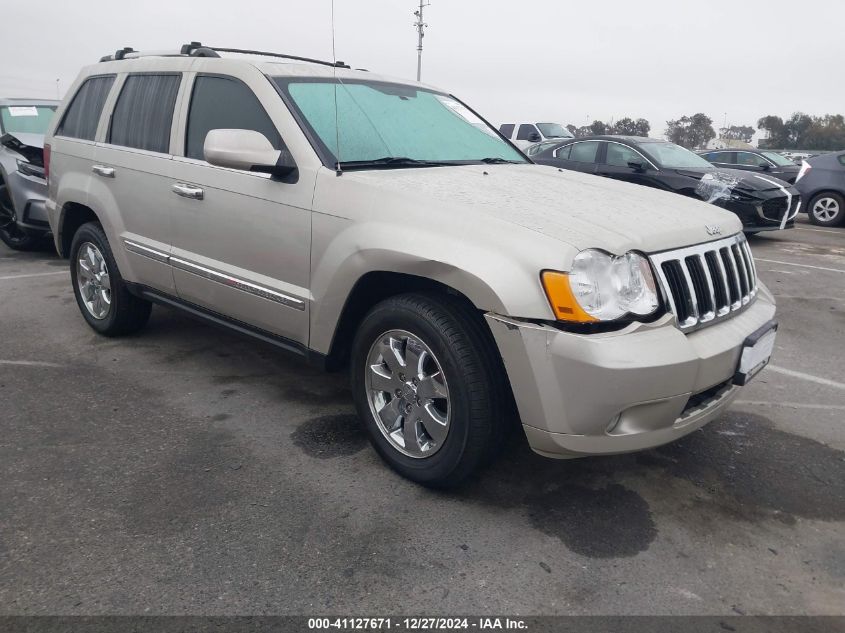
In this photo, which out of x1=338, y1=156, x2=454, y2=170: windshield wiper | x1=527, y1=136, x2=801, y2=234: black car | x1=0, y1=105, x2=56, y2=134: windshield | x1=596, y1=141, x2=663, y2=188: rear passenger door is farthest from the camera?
x1=596, y1=141, x2=663, y2=188: rear passenger door

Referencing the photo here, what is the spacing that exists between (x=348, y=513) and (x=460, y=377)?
70 centimetres

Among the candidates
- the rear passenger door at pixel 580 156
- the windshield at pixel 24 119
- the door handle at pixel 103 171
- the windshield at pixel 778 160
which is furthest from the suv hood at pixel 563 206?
the windshield at pixel 778 160

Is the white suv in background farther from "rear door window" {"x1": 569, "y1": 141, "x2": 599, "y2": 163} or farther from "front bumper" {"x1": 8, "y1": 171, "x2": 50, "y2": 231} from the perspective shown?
"front bumper" {"x1": 8, "y1": 171, "x2": 50, "y2": 231}

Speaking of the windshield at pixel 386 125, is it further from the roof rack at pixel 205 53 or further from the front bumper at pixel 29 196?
Answer: the front bumper at pixel 29 196

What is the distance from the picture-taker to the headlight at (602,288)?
240 cm

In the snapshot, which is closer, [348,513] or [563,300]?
[563,300]

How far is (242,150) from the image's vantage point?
309cm

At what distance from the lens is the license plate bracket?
9.08 ft

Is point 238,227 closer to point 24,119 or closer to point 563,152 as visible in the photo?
point 24,119

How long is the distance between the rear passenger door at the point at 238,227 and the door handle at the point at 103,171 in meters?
0.71

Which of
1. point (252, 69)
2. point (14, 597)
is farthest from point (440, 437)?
point (252, 69)

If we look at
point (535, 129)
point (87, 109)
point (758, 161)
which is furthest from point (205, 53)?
point (535, 129)

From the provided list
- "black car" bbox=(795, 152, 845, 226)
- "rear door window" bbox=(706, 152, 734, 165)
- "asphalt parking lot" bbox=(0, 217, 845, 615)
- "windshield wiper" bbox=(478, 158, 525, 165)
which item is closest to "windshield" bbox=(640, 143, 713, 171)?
"black car" bbox=(795, 152, 845, 226)

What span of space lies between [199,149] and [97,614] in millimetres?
2396
